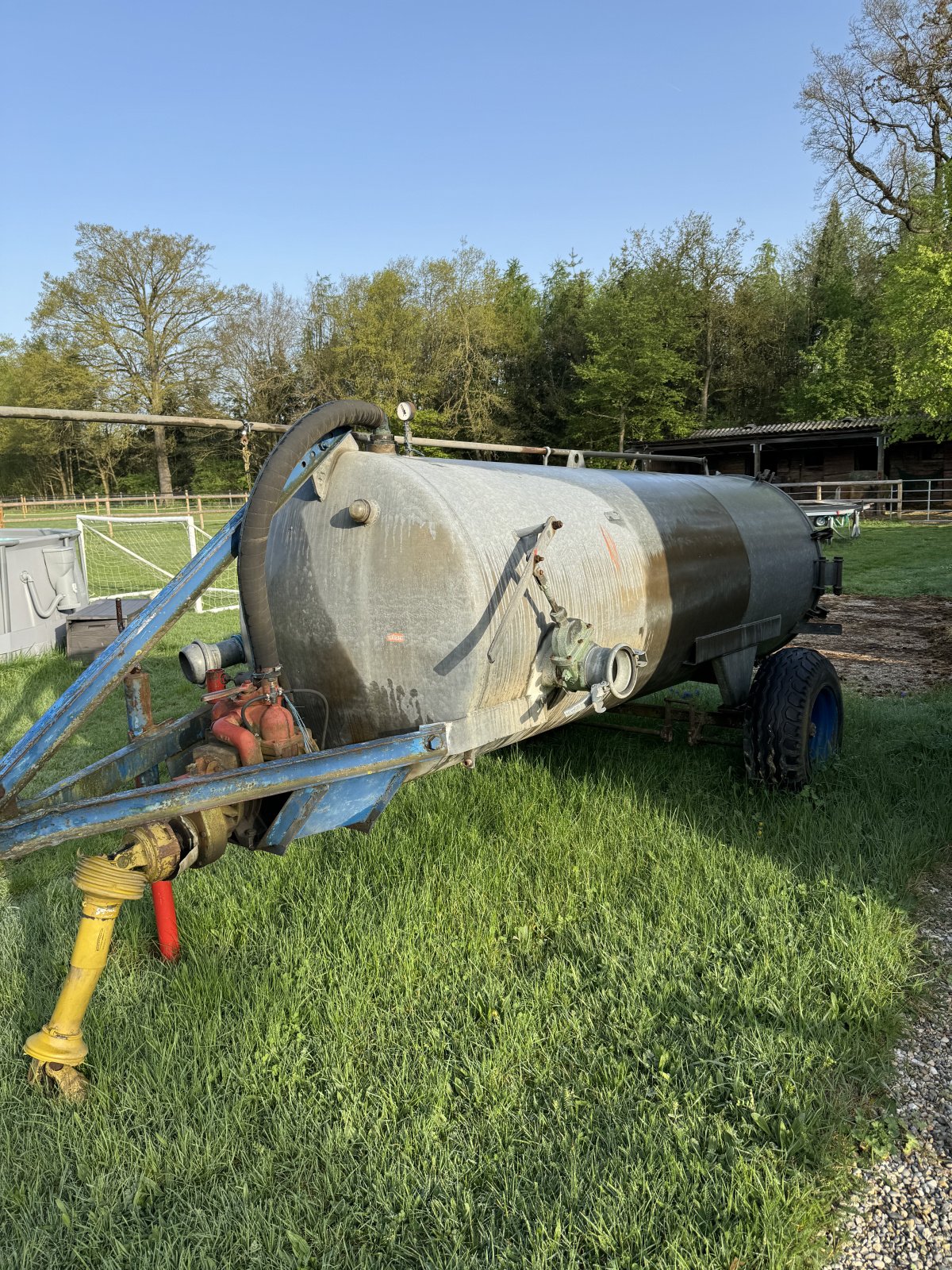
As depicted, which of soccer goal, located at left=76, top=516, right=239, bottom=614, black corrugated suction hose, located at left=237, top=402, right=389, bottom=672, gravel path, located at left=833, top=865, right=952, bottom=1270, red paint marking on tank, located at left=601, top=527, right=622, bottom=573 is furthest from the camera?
soccer goal, located at left=76, top=516, right=239, bottom=614

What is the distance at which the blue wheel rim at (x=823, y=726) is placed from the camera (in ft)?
16.3

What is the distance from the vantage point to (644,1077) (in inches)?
104

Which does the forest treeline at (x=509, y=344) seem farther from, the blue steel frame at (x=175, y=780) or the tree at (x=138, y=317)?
the blue steel frame at (x=175, y=780)

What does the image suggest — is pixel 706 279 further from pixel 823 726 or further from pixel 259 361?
pixel 823 726

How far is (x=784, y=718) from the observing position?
455cm

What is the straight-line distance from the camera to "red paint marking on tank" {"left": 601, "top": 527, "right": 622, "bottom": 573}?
12.2 ft

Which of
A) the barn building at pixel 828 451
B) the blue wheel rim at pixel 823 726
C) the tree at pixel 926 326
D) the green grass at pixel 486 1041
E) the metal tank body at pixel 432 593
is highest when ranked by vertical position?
the tree at pixel 926 326

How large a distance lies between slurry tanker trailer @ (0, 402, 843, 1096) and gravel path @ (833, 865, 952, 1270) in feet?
5.37

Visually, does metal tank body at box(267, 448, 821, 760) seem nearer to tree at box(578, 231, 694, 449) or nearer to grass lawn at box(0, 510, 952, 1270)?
grass lawn at box(0, 510, 952, 1270)

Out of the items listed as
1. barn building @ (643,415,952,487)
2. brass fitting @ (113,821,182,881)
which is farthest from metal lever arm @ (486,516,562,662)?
barn building @ (643,415,952,487)

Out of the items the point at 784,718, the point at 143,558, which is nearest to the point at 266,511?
the point at 784,718

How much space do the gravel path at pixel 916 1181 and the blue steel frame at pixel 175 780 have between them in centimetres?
179

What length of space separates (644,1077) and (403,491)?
2.17 meters

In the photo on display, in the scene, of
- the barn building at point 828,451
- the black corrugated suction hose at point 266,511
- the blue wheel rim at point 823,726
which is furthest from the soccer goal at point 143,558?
the barn building at point 828,451
